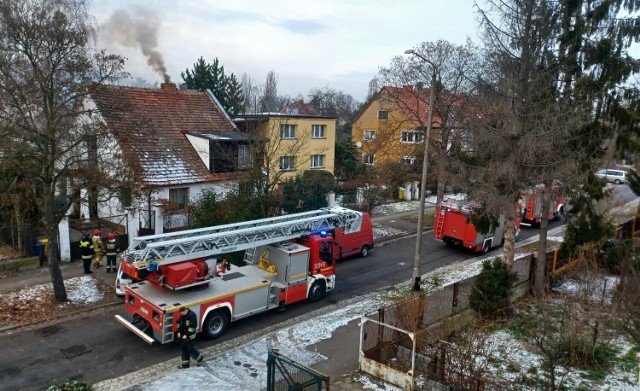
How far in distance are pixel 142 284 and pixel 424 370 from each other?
7.74m

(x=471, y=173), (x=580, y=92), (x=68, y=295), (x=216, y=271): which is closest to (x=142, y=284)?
(x=216, y=271)

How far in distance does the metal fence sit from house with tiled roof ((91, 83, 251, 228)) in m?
12.2

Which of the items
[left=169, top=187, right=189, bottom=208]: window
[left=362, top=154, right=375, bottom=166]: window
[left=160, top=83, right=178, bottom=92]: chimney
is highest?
[left=160, top=83, right=178, bottom=92]: chimney

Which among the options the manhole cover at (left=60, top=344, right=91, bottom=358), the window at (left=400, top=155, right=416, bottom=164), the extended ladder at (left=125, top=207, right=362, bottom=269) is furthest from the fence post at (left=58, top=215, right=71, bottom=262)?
the window at (left=400, top=155, right=416, bottom=164)

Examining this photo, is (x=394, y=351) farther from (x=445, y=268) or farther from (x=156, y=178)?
(x=156, y=178)

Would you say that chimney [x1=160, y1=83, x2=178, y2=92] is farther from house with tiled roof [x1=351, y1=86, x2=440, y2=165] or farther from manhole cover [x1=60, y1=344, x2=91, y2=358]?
manhole cover [x1=60, y1=344, x2=91, y2=358]

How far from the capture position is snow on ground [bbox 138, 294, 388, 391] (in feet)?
34.2

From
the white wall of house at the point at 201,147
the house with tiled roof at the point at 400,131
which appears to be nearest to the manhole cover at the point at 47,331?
the white wall of house at the point at 201,147

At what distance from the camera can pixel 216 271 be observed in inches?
563

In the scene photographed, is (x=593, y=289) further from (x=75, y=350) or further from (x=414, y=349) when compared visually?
(x=75, y=350)

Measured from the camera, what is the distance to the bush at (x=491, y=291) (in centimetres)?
1403

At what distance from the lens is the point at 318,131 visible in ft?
110

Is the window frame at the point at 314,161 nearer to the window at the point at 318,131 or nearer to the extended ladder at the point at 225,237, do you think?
the window at the point at 318,131

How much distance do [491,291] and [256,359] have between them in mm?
7096
